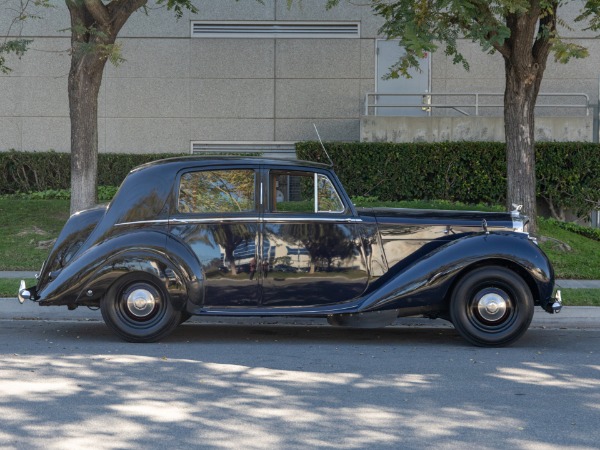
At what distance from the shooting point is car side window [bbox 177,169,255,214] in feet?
30.2

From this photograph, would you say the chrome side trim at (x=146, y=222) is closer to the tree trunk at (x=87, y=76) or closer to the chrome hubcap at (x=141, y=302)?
the chrome hubcap at (x=141, y=302)

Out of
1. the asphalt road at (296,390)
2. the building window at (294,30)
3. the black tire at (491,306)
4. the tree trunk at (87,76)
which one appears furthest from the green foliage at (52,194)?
the black tire at (491,306)

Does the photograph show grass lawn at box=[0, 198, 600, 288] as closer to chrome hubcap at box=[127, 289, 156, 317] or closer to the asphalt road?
the asphalt road

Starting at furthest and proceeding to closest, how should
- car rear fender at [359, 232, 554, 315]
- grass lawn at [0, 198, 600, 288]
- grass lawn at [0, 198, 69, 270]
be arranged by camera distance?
1. grass lawn at [0, 198, 69, 270]
2. grass lawn at [0, 198, 600, 288]
3. car rear fender at [359, 232, 554, 315]

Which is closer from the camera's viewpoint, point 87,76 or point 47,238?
point 87,76

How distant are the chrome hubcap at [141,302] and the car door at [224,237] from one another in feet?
1.76

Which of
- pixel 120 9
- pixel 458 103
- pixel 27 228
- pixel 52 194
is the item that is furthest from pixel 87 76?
pixel 458 103

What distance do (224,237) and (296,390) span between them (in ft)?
7.89

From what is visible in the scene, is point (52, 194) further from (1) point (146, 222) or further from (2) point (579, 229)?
(1) point (146, 222)

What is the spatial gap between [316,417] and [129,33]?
17.2 metres

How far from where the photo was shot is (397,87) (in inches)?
870

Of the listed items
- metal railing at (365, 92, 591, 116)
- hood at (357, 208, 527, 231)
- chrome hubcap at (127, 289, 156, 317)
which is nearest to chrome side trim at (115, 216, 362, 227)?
hood at (357, 208, 527, 231)

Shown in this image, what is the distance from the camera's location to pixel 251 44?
2186 centimetres

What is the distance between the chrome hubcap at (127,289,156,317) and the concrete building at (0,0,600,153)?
43.0 feet
